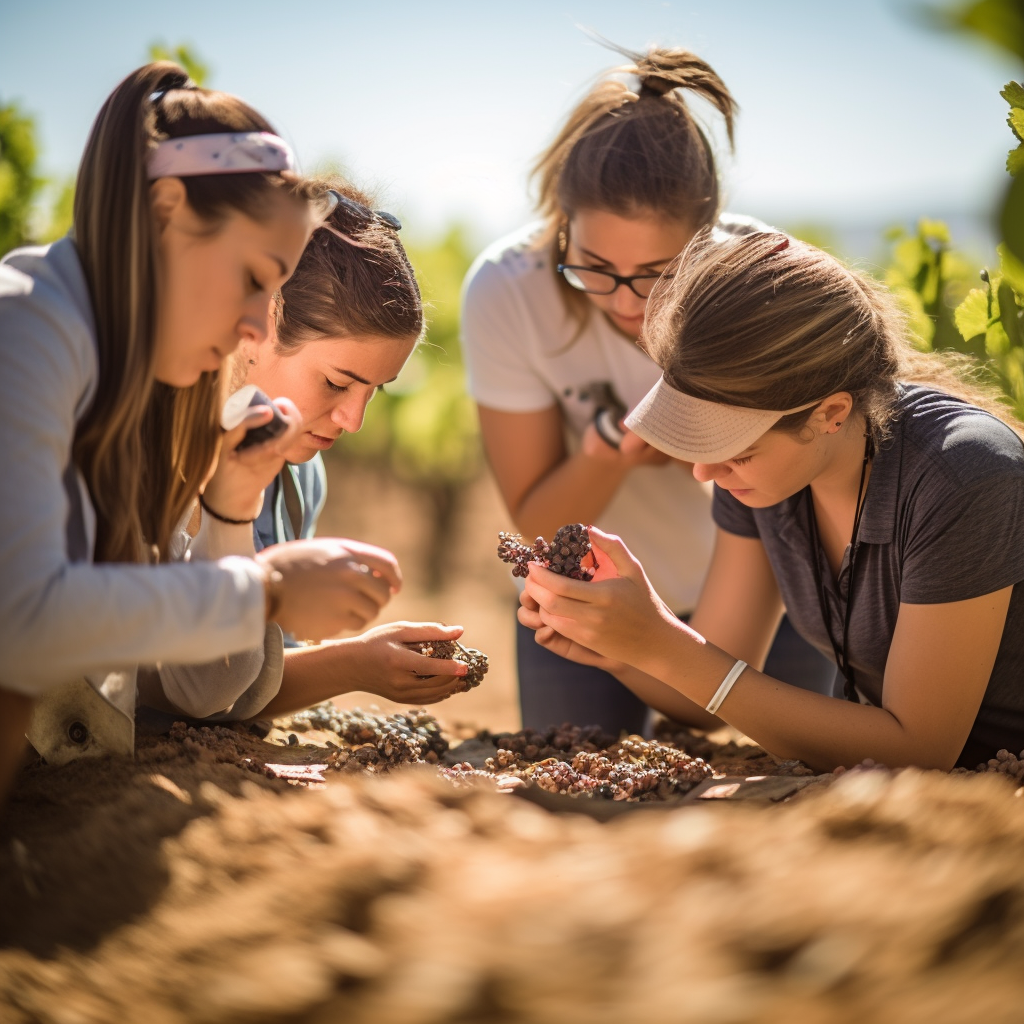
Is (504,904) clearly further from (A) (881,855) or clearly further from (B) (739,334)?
(B) (739,334)

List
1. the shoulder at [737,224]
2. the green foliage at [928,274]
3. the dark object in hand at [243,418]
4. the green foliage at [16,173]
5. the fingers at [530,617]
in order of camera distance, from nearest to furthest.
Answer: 1. the dark object in hand at [243,418]
2. the fingers at [530,617]
3. the shoulder at [737,224]
4. the green foliage at [928,274]
5. the green foliage at [16,173]

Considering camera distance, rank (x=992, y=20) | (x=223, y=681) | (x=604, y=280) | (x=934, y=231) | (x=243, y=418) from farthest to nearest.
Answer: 1. (x=934, y=231)
2. (x=604, y=280)
3. (x=223, y=681)
4. (x=243, y=418)
5. (x=992, y=20)

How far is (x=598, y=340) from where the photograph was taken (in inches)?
121

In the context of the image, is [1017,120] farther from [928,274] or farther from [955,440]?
[928,274]

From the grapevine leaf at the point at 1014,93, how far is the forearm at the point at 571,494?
4.46ft

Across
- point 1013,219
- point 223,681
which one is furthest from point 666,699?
point 1013,219

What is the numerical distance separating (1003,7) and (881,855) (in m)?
1.01

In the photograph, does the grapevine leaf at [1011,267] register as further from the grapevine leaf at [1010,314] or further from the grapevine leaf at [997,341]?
the grapevine leaf at [997,341]

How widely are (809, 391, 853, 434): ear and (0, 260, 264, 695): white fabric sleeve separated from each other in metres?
1.21

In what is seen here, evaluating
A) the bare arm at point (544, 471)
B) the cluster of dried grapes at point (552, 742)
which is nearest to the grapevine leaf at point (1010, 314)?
the bare arm at point (544, 471)

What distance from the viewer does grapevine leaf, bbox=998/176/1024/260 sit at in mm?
1266

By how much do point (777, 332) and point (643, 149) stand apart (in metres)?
0.92

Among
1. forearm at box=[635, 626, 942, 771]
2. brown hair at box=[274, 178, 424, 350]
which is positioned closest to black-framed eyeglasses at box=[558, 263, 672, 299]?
brown hair at box=[274, 178, 424, 350]

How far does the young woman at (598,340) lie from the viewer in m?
2.66
